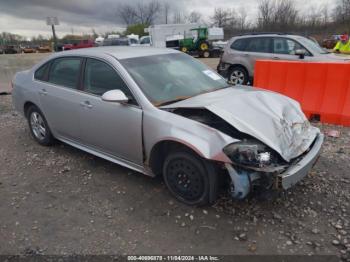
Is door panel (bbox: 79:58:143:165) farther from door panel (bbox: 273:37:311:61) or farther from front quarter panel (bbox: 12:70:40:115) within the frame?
door panel (bbox: 273:37:311:61)

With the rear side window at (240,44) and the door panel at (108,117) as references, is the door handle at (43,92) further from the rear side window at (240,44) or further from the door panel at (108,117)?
the rear side window at (240,44)

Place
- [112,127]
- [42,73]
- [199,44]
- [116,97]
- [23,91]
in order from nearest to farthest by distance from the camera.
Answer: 1. [116,97]
2. [112,127]
3. [42,73]
4. [23,91]
5. [199,44]

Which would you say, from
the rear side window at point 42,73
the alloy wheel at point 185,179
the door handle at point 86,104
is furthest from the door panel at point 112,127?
the rear side window at point 42,73

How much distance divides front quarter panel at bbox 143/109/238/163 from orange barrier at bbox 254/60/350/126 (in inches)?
146

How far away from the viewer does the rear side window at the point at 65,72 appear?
4184mm

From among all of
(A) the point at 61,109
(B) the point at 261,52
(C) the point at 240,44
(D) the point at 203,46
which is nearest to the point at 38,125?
(A) the point at 61,109

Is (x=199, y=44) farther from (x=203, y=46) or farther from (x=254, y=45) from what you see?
(x=254, y=45)

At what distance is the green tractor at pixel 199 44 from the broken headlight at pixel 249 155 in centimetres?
2806

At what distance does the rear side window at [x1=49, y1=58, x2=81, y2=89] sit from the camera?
13.7ft

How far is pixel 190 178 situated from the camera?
10.4 ft

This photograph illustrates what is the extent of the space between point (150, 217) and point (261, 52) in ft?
23.9

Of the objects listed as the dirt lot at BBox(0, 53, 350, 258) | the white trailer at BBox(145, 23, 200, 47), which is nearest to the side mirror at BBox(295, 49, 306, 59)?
the dirt lot at BBox(0, 53, 350, 258)

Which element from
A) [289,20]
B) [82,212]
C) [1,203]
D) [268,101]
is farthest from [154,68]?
[289,20]

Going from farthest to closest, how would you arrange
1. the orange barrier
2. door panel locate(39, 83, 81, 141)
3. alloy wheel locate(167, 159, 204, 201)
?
the orange barrier < door panel locate(39, 83, 81, 141) < alloy wheel locate(167, 159, 204, 201)
